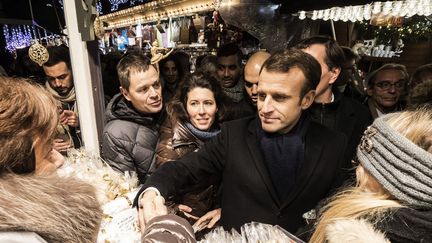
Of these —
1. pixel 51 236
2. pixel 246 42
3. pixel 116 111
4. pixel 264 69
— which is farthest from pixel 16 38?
pixel 246 42

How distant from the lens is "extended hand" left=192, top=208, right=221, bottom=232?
1521 mm

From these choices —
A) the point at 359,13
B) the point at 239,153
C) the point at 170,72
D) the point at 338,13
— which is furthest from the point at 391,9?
the point at 170,72

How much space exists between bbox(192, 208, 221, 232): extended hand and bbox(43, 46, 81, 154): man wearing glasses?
0.86 meters

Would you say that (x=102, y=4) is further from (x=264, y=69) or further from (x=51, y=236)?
(x=51, y=236)

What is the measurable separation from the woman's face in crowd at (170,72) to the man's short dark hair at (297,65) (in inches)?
82.8

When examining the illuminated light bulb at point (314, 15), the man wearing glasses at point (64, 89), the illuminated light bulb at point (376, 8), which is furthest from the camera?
the illuminated light bulb at point (314, 15)

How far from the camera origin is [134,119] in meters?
1.72

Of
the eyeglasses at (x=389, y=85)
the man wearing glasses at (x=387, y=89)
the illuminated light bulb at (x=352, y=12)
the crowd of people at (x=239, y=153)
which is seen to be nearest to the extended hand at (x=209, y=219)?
the crowd of people at (x=239, y=153)

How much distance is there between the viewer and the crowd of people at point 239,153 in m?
0.68

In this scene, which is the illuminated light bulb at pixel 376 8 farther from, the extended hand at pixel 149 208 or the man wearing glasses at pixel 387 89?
the extended hand at pixel 149 208

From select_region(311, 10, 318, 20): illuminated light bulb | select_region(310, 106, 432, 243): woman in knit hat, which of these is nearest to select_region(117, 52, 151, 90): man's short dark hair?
select_region(310, 106, 432, 243): woman in knit hat

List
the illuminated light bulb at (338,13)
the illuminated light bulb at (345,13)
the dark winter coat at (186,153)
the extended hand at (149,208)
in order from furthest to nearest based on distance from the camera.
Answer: the illuminated light bulb at (338,13)
the illuminated light bulb at (345,13)
the dark winter coat at (186,153)
the extended hand at (149,208)

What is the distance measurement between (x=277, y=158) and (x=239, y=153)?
177 millimetres

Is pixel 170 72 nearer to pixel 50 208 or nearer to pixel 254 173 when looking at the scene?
pixel 254 173
